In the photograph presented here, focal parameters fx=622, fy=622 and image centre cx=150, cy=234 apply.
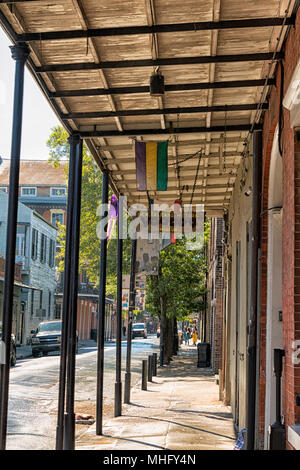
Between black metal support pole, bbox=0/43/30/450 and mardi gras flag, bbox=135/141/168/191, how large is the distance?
3.04 m

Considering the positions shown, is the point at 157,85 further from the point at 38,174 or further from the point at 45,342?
the point at 38,174

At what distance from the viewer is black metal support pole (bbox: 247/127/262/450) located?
26.0 feet

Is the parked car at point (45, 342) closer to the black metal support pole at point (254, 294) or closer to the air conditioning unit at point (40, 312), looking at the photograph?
the air conditioning unit at point (40, 312)

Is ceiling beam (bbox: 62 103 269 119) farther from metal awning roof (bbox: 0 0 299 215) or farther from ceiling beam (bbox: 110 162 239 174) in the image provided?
ceiling beam (bbox: 110 162 239 174)

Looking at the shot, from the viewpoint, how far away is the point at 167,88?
7891 millimetres

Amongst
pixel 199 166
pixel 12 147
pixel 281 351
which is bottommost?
pixel 281 351

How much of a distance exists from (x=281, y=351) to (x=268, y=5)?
10.9 ft

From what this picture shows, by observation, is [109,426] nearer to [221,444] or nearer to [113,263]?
[221,444]

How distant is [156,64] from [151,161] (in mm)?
2260

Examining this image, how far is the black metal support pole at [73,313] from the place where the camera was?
872 cm

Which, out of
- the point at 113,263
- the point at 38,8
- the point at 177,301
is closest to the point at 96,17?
the point at 38,8

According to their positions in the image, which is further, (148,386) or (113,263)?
(113,263)

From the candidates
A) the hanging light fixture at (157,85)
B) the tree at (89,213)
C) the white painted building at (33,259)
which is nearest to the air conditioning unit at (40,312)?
the white painted building at (33,259)

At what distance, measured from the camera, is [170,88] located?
310 inches
